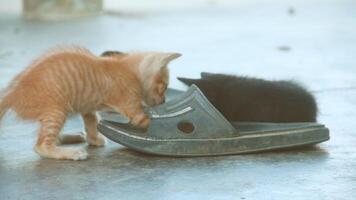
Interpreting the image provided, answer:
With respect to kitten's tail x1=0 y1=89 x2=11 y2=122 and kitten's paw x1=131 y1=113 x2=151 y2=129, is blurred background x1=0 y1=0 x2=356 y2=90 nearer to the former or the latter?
kitten's paw x1=131 y1=113 x2=151 y2=129

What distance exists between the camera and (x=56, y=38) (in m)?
7.84

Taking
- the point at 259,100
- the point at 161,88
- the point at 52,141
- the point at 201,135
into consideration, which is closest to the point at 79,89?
the point at 52,141

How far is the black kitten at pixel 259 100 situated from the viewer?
361cm

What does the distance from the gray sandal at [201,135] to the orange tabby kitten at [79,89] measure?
0.15m

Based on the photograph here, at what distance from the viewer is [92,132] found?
369cm

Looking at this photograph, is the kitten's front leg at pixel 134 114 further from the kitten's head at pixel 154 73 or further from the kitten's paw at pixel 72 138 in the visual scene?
the kitten's paw at pixel 72 138

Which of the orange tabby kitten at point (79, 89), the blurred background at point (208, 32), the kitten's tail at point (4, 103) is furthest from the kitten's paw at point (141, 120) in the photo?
the blurred background at point (208, 32)

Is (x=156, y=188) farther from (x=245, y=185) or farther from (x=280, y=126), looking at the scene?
(x=280, y=126)

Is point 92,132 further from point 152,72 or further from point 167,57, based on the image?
point 167,57

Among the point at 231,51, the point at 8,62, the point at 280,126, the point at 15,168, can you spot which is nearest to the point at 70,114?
the point at 15,168

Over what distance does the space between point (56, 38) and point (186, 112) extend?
4.67 m

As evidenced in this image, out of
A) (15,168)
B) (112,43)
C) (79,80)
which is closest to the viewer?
(15,168)

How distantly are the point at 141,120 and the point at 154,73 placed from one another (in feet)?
0.75

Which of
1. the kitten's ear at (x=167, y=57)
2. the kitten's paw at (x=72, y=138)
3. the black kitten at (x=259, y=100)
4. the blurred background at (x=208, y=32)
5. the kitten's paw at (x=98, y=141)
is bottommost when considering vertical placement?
the kitten's paw at (x=72, y=138)
